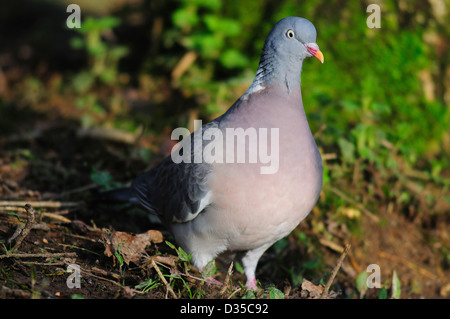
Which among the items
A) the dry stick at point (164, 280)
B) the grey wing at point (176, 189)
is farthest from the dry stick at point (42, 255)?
the grey wing at point (176, 189)

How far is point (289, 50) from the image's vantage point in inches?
133

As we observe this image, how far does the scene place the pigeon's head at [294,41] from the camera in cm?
338

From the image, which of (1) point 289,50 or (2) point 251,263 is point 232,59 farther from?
(2) point 251,263

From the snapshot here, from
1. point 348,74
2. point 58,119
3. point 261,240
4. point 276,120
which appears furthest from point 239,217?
point 58,119

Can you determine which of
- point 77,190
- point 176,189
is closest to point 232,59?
point 77,190

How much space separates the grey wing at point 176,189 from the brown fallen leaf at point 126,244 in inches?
12.9

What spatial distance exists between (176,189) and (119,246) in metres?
0.67

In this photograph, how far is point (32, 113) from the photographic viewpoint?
628cm

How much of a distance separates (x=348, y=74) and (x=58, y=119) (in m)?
3.48

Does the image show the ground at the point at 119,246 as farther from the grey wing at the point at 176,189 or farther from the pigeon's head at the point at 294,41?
the pigeon's head at the point at 294,41

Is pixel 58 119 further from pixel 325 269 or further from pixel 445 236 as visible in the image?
pixel 445 236

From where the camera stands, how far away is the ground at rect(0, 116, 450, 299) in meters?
3.02

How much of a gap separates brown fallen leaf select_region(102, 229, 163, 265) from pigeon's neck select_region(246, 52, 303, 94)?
1.22 m

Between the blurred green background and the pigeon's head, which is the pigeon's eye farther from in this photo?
the blurred green background
